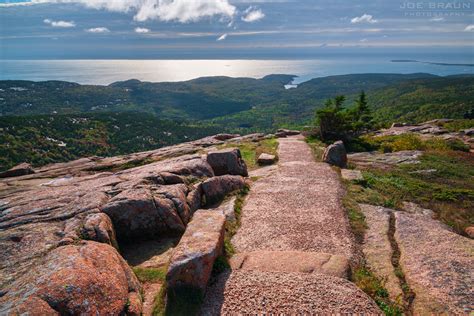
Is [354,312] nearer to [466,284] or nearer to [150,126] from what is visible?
[466,284]

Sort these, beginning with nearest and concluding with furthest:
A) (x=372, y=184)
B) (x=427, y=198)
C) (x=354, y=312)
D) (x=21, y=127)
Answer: (x=354, y=312) < (x=427, y=198) < (x=372, y=184) < (x=21, y=127)

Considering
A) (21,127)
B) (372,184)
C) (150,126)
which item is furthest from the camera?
(150,126)

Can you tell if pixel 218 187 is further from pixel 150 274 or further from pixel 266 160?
pixel 266 160

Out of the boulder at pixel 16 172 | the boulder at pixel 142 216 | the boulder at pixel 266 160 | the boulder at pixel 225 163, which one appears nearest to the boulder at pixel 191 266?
the boulder at pixel 142 216

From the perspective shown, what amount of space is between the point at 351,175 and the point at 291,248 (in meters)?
12.9

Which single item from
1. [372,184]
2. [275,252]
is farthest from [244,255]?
[372,184]

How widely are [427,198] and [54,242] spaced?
21725 mm

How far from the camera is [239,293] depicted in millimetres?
10312

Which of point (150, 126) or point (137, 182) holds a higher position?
point (137, 182)

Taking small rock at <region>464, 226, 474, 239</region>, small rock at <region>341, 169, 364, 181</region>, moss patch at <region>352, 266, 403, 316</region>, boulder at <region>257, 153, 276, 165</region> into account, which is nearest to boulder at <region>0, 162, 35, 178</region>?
boulder at <region>257, 153, 276, 165</region>

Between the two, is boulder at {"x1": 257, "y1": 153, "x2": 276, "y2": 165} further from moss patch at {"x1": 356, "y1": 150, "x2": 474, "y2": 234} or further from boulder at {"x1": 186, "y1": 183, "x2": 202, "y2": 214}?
boulder at {"x1": 186, "y1": 183, "x2": 202, "y2": 214}

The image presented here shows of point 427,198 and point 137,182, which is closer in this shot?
point 137,182

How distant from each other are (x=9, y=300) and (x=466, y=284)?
1459 cm

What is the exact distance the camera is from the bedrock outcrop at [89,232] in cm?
848
